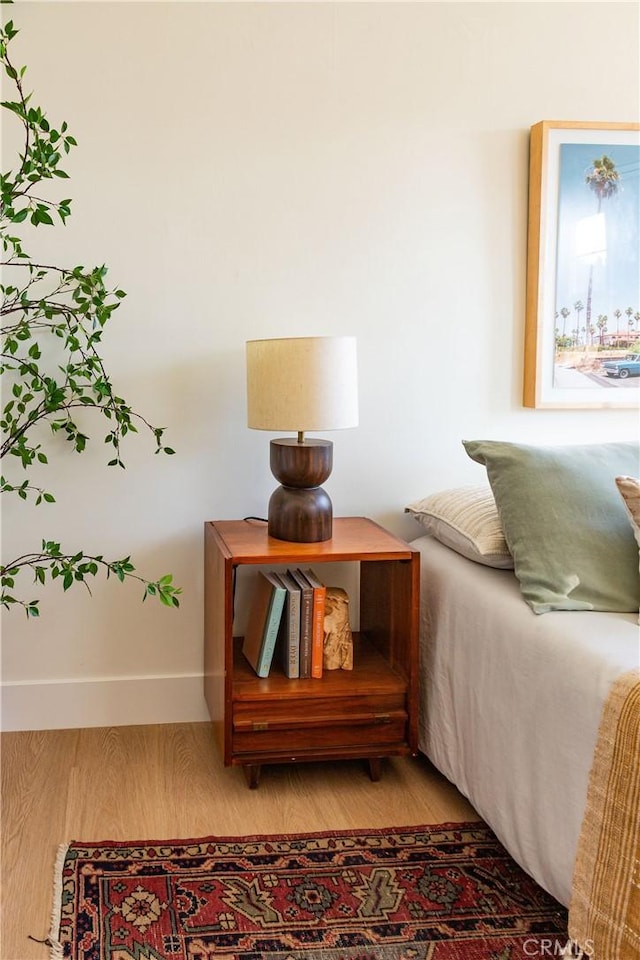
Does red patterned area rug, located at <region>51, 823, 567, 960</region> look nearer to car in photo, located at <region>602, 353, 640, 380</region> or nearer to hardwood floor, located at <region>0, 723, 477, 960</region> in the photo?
hardwood floor, located at <region>0, 723, 477, 960</region>

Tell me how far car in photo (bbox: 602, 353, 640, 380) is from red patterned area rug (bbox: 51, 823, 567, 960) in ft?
4.70

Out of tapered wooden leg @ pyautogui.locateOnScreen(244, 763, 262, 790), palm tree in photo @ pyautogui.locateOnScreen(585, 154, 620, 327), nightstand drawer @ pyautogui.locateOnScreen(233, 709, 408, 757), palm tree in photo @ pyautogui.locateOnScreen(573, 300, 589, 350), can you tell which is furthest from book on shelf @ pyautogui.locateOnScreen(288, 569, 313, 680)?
palm tree in photo @ pyautogui.locateOnScreen(585, 154, 620, 327)

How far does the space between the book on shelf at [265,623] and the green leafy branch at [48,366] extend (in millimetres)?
235

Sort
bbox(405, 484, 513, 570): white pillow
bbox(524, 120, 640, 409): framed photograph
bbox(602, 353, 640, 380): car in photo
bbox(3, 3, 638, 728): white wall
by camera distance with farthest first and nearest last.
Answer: bbox(602, 353, 640, 380): car in photo → bbox(524, 120, 640, 409): framed photograph → bbox(3, 3, 638, 728): white wall → bbox(405, 484, 513, 570): white pillow

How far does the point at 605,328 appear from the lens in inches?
110

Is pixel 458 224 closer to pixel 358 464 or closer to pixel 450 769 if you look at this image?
pixel 358 464

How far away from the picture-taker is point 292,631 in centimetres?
234

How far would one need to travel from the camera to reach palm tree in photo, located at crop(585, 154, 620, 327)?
2.71 meters

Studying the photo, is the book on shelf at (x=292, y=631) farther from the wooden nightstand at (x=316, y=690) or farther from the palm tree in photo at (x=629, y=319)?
the palm tree in photo at (x=629, y=319)

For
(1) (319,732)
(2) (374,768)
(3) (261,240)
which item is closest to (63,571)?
(1) (319,732)

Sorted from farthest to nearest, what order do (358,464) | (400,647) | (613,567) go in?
(358,464), (400,647), (613,567)

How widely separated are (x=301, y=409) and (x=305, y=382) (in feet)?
0.22

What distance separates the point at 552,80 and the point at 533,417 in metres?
0.99

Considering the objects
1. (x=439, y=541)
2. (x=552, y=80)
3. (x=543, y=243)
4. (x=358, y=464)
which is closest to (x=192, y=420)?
(x=358, y=464)
